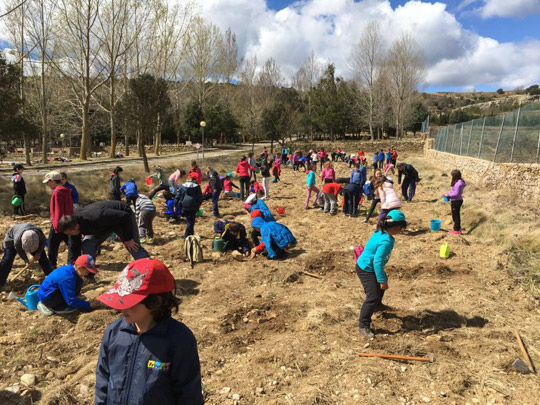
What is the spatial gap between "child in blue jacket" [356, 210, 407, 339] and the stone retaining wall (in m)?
7.62

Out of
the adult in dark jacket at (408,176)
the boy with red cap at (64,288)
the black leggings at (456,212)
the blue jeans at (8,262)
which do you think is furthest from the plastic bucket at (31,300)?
the adult in dark jacket at (408,176)

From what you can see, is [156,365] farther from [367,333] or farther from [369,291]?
[367,333]

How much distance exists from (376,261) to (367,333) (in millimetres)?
884

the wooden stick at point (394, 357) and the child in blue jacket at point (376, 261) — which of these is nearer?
the wooden stick at point (394, 357)

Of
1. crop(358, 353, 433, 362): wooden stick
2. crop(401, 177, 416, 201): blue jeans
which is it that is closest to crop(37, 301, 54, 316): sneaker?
crop(358, 353, 433, 362): wooden stick

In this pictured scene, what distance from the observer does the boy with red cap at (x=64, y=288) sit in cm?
416

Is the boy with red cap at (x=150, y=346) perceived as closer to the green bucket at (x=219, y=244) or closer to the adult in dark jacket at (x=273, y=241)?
the adult in dark jacket at (x=273, y=241)

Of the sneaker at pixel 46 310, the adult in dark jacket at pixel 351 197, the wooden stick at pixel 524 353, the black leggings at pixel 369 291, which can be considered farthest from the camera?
the adult in dark jacket at pixel 351 197

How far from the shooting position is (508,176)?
409 inches

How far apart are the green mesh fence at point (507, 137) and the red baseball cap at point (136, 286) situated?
36.0ft

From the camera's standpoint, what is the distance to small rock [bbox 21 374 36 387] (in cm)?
312

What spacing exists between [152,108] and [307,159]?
36.2 ft

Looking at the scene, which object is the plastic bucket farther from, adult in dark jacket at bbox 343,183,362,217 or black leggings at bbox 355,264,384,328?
adult in dark jacket at bbox 343,183,362,217

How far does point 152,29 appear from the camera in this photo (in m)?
26.0
